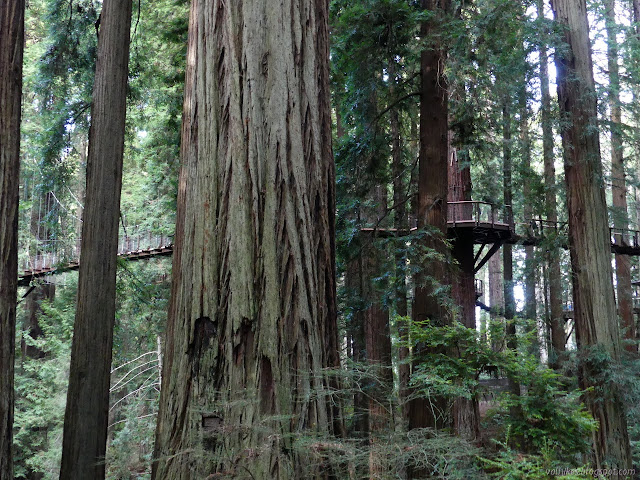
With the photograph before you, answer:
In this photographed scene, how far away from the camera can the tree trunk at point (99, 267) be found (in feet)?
17.3

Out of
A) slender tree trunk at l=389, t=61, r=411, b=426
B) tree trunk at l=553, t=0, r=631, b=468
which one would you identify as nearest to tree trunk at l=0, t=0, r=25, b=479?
slender tree trunk at l=389, t=61, r=411, b=426

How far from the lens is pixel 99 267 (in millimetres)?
5594

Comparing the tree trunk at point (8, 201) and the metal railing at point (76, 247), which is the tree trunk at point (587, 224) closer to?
the tree trunk at point (8, 201)

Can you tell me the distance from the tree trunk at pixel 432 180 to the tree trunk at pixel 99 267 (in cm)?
322

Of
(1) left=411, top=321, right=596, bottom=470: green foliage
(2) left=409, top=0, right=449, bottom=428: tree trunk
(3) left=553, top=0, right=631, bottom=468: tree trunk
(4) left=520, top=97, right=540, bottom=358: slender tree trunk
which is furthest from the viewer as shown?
(4) left=520, top=97, right=540, bottom=358: slender tree trunk

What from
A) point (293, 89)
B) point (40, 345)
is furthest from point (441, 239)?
point (40, 345)

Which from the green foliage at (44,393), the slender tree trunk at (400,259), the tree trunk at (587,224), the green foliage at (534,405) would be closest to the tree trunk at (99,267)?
the slender tree trunk at (400,259)

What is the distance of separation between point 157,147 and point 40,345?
711 cm

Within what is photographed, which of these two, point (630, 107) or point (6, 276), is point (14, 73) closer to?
point (6, 276)

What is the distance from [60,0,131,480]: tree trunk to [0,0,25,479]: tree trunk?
916 mm

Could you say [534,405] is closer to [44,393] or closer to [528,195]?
[528,195]

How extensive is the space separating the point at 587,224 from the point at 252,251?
21.4 ft

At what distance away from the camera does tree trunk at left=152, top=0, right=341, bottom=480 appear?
2639mm

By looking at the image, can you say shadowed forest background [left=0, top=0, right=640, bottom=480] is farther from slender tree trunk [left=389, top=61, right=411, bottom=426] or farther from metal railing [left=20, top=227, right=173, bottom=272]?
metal railing [left=20, top=227, right=173, bottom=272]
